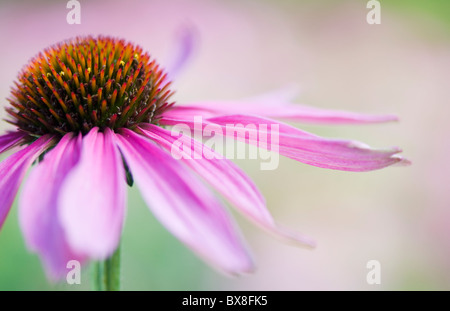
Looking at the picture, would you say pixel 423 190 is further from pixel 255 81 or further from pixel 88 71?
pixel 88 71

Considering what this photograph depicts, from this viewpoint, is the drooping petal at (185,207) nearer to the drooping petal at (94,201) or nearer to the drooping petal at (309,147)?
the drooping petal at (94,201)

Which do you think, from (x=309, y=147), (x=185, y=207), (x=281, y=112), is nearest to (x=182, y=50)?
(x=281, y=112)

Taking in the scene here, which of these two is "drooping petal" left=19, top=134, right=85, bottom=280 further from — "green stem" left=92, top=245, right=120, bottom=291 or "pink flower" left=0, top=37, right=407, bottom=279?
"green stem" left=92, top=245, right=120, bottom=291

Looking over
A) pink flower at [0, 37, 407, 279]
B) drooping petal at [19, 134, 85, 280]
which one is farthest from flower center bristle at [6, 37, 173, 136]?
drooping petal at [19, 134, 85, 280]

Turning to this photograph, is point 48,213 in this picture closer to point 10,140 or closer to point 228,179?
point 228,179

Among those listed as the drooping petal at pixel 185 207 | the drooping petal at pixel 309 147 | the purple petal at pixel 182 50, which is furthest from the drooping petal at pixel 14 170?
the purple petal at pixel 182 50
